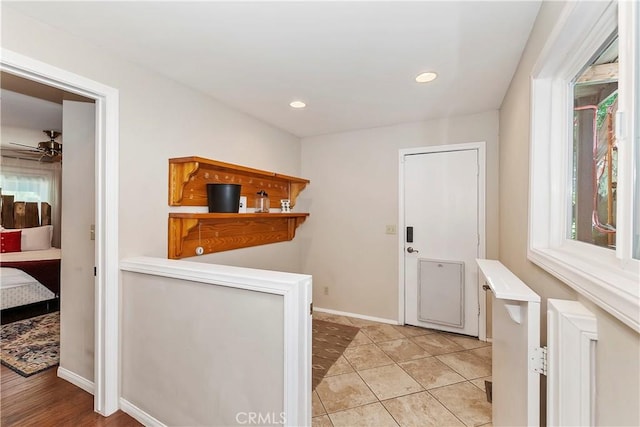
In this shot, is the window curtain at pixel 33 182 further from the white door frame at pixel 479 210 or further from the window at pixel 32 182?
the white door frame at pixel 479 210

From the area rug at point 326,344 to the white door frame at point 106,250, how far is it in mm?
1348

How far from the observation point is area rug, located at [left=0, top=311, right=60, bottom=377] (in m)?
2.34

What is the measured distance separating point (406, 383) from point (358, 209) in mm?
1902

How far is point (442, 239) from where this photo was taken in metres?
3.08

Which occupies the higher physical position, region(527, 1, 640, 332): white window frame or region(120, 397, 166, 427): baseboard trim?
region(527, 1, 640, 332): white window frame

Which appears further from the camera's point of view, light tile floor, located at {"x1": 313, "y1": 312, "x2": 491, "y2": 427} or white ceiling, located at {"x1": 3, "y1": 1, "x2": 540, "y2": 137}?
light tile floor, located at {"x1": 313, "y1": 312, "x2": 491, "y2": 427}

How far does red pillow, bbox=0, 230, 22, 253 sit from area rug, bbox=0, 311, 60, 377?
1.75m

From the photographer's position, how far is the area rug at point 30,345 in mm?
2340

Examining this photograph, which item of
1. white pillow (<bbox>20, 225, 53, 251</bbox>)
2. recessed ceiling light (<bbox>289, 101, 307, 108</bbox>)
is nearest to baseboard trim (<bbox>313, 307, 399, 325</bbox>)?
recessed ceiling light (<bbox>289, 101, 307, 108</bbox>)

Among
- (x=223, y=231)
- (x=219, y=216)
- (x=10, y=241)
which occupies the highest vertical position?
(x=219, y=216)

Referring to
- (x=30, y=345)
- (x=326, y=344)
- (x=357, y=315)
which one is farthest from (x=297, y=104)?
(x=30, y=345)

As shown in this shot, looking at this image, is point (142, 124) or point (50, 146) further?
point (50, 146)

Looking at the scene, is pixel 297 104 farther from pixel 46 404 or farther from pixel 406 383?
pixel 46 404

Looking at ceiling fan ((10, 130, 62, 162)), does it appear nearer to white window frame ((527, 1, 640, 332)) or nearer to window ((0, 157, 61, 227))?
window ((0, 157, 61, 227))
